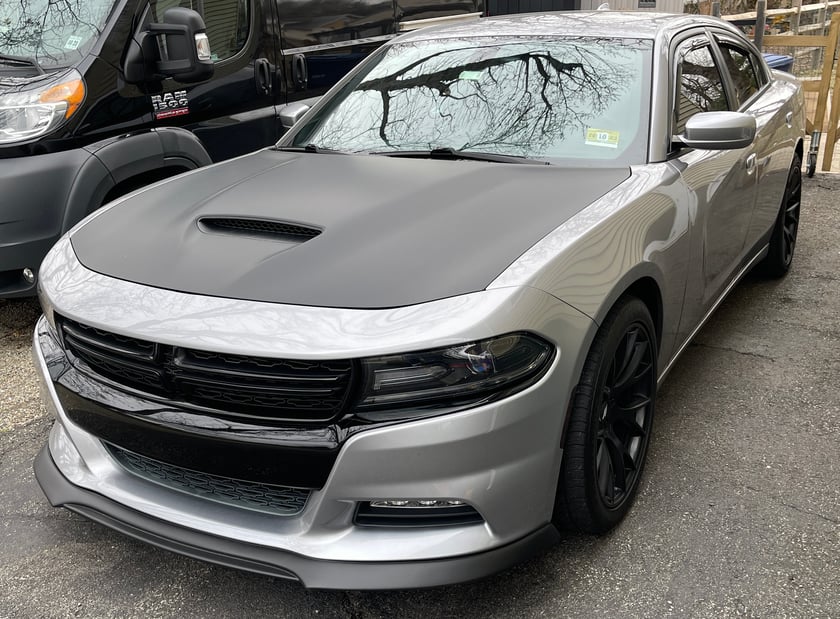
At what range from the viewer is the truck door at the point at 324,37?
17.2 feet

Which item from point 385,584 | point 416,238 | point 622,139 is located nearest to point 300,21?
point 622,139

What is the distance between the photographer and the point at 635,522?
2678mm

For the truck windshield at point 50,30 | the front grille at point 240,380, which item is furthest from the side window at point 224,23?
the front grille at point 240,380

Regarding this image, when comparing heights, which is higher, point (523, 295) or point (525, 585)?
point (523, 295)

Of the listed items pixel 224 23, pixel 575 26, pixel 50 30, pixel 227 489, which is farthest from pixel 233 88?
pixel 227 489

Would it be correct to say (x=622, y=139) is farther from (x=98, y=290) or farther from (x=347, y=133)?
(x=98, y=290)

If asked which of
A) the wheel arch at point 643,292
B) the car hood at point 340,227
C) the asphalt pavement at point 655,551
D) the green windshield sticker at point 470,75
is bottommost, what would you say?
the asphalt pavement at point 655,551

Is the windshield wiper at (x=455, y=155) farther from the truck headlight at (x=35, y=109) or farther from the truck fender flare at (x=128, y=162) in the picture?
the truck headlight at (x=35, y=109)

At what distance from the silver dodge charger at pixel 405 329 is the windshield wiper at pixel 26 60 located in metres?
1.60

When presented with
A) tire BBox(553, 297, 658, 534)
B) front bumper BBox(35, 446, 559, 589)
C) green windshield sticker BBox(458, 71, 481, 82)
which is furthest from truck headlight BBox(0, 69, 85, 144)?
tire BBox(553, 297, 658, 534)

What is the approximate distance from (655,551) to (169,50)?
3.49 m

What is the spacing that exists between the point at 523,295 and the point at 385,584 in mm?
783

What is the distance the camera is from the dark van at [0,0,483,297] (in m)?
3.99

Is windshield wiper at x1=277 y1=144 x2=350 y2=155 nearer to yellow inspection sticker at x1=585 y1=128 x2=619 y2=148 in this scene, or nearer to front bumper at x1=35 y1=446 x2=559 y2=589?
yellow inspection sticker at x1=585 y1=128 x2=619 y2=148
